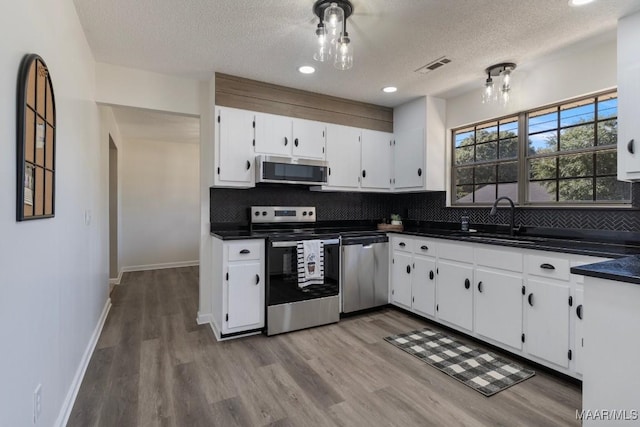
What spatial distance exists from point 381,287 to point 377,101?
221 centimetres

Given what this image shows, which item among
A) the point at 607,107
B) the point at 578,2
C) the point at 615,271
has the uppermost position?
the point at 578,2

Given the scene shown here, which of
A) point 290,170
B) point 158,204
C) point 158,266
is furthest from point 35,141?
point 158,266

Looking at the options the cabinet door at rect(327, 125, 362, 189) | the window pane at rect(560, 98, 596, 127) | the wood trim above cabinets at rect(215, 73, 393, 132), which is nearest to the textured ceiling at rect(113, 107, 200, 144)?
the wood trim above cabinets at rect(215, 73, 393, 132)

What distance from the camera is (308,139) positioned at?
3.53 m

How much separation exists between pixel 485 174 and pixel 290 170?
6.90ft

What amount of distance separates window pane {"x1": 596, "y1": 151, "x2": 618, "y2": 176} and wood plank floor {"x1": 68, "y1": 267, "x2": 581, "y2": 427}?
Result: 64.7 inches

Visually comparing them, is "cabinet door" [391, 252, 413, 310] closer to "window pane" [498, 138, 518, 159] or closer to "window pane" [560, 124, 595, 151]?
"window pane" [498, 138, 518, 159]

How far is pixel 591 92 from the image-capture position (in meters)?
2.53

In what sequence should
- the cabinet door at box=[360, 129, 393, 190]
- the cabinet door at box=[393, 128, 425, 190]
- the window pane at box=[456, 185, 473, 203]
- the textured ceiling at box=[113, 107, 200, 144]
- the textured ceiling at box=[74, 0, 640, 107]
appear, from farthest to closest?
the textured ceiling at box=[113, 107, 200, 144]
the cabinet door at box=[360, 129, 393, 190]
the cabinet door at box=[393, 128, 425, 190]
the window pane at box=[456, 185, 473, 203]
the textured ceiling at box=[74, 0, 640, 107]

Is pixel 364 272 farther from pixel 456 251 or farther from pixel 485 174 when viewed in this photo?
pixel 485 174

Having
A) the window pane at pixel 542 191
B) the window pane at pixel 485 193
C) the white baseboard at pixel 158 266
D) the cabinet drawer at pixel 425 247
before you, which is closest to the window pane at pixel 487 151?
the window pane at pixel 485 193

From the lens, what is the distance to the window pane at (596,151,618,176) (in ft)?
8.21

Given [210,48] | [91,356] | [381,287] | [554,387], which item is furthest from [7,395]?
[381,287]

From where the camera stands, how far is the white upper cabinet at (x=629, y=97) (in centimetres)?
202
